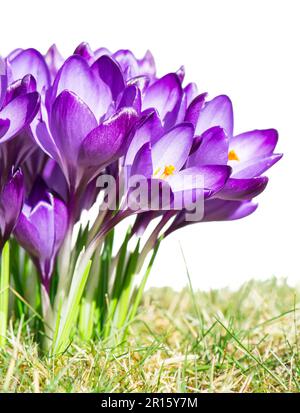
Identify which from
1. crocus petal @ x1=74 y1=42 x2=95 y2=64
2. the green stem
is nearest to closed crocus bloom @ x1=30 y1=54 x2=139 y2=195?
crocus petal @ x1=74 y1=42 x2=95 y2=64

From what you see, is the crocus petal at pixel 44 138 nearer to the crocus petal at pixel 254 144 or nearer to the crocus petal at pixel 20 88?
the crocus petal at pixel 20 88

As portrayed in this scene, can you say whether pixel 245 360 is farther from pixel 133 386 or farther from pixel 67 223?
pixel 67 223

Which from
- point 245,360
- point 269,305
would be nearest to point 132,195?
point 245,360

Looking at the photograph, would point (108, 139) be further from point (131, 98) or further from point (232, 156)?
point (232, 156)

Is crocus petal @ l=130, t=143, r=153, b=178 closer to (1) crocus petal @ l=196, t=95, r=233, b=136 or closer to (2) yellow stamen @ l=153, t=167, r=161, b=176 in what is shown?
(2) yellow stamen @ l=153, t=167, r=161, b=176

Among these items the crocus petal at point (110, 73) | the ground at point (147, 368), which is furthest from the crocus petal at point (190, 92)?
the ground at point (147, 368)
